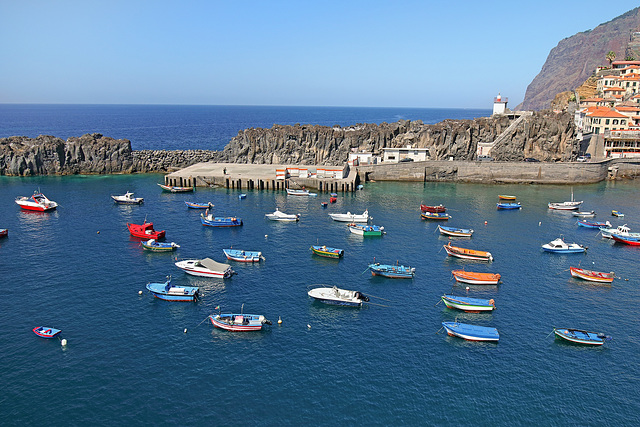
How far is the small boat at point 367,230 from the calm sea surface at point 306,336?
1.26 meters

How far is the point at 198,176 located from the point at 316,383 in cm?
8267

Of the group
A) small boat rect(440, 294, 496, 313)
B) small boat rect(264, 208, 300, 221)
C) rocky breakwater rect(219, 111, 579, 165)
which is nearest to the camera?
small boat rect(440, 294, 496, 313)

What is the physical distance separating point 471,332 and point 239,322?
75.0 ft

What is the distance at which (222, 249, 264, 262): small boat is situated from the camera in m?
62.4

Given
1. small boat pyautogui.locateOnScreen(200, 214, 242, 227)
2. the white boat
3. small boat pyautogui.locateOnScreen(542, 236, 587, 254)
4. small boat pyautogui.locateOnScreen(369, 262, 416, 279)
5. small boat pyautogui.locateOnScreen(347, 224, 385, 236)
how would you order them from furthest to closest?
the white boat < small boat pyautogui.locateOnScreen(200, 214, 242, 227) < small boat pyautogui.locateOnScreen(347, 224, 385, 236) < small boat pyautogui.locateOnScreen(542, 236, 587, 254) < small boat pyautogui.locateOnScreen(369, 262, 416, 279)

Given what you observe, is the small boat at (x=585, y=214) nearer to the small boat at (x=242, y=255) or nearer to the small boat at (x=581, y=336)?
the small boat at (x=581, y=336)

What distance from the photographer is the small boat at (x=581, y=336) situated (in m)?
44.0

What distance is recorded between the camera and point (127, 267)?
2388 inches

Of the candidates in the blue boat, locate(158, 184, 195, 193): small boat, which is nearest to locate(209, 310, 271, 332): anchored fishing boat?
the blue boat

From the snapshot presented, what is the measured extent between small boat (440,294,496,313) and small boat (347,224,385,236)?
24381 millimetres

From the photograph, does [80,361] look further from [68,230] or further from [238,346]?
[68,230]

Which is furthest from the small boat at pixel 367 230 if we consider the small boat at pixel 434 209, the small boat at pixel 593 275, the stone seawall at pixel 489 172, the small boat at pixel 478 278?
the stone seawall at pixel 489 172

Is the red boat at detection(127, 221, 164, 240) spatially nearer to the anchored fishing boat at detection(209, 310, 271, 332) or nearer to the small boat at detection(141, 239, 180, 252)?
the small boat at detection(141, 239, 180, 252)

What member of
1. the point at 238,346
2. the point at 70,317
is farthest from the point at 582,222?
the point at 70,317
